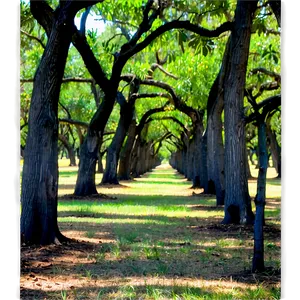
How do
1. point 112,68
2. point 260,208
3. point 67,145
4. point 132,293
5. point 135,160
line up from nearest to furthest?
point 132,293, point 260,208, point 112,68, point 135,160, point 67,145

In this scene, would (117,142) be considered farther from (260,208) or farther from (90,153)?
(260,208)

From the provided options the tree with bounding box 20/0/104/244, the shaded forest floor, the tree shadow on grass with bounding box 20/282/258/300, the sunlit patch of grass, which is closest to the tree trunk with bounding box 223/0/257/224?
the shaded forest floor

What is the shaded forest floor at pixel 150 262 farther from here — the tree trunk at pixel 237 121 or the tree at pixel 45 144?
the tree trunk at pixel 237 121

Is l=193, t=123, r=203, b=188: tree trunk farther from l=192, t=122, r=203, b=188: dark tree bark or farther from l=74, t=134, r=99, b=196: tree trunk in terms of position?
l=74, t=134, r=99, b=196: tree trunk

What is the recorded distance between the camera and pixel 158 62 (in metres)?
31.2

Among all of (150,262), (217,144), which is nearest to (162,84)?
(217,144)

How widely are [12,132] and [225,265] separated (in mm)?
7679

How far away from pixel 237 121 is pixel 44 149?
18.4 ft

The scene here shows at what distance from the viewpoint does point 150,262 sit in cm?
836

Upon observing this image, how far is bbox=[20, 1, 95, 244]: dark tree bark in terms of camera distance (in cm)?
952

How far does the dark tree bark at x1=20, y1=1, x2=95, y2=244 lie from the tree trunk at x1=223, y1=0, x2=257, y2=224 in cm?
492
